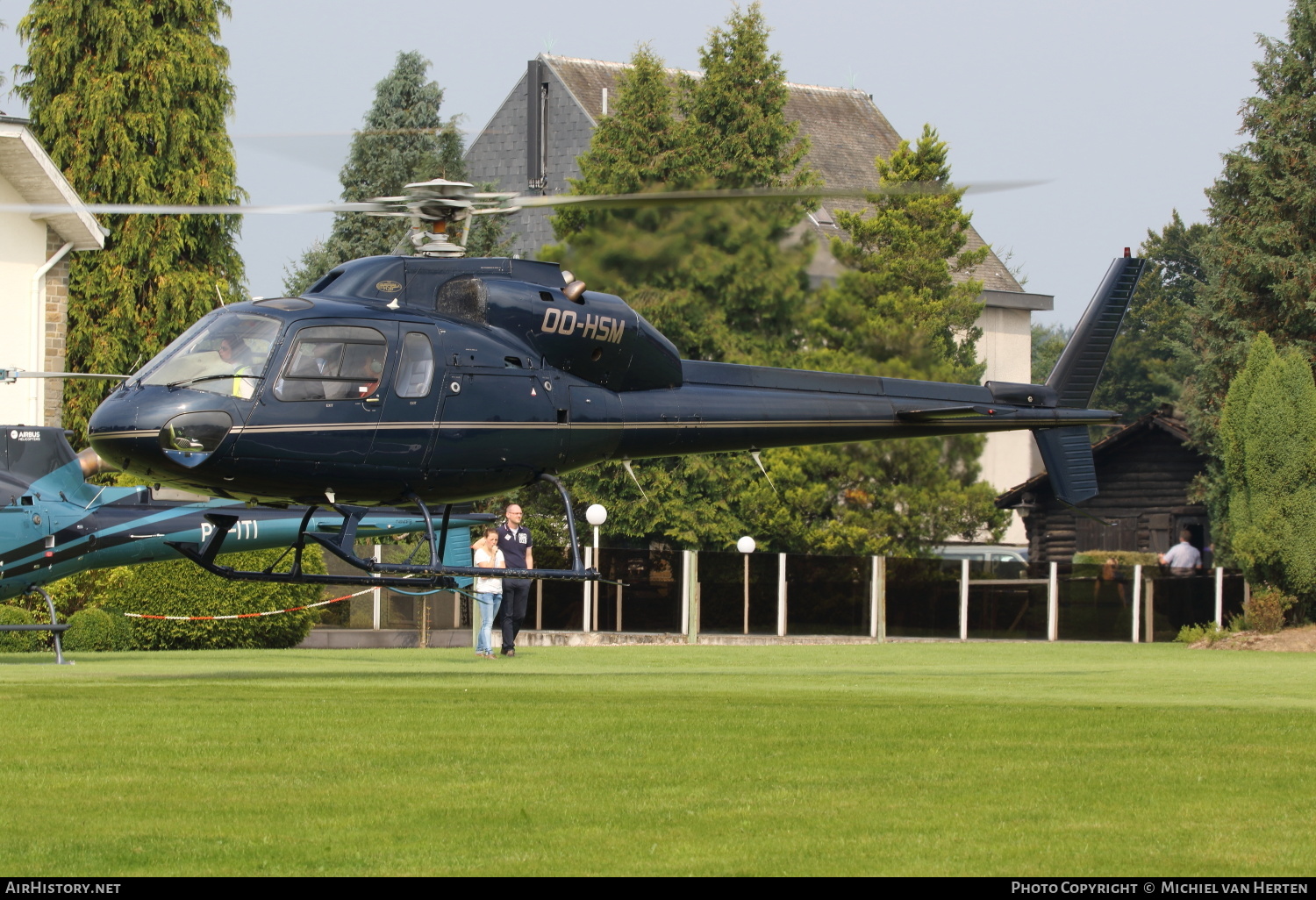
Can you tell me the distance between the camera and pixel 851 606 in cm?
3253

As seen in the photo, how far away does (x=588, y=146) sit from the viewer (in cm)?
4803

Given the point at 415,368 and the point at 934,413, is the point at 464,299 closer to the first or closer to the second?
the point at 415,368

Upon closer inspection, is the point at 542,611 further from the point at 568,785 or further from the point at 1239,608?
the point at 568,785

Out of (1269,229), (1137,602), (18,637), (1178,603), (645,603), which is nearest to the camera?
(18,637)

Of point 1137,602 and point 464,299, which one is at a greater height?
point 464,299

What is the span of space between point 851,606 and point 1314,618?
9.35m

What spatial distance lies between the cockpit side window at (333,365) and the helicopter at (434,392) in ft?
0.05

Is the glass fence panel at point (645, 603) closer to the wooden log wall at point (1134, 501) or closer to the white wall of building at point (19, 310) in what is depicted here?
the white wall of building at point (19, 310)

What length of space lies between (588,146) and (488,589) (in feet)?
89.8

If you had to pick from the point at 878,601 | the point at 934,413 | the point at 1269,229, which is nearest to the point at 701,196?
the point at 934,413

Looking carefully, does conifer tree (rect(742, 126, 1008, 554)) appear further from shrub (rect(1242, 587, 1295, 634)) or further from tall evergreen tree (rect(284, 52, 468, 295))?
tall evergreen tree (rect(284, 52, 468, 295))

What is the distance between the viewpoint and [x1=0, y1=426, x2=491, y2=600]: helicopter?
20.5 metres

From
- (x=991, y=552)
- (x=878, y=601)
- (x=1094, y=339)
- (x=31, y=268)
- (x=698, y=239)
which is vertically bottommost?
(x=878, y=601)
